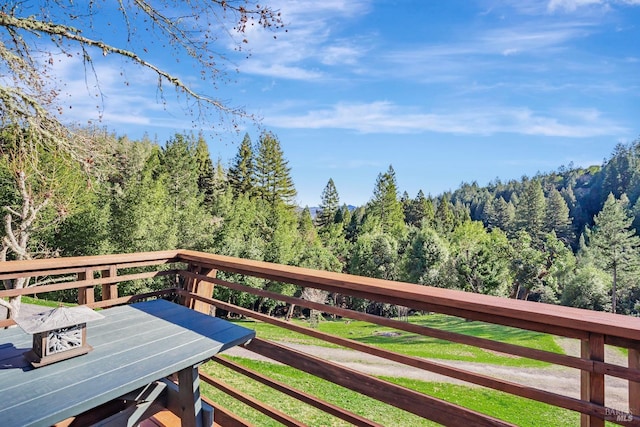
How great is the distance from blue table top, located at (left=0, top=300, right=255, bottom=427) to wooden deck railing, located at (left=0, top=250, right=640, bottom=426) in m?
0.39

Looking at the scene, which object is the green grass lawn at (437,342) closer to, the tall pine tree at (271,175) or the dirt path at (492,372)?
the dirt path at (492,372)

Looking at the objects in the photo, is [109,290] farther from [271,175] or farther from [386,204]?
[386,204]

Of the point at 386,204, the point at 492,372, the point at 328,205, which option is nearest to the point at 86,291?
the point at 492,372

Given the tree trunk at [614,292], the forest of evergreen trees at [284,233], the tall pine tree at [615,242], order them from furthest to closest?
the tall pine tree at [615,242] → the tree trunk at [614,292] → the forest of evergreen trees at [284,233]

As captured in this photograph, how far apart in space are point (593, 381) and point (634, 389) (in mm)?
100

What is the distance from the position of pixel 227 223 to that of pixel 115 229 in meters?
6.77

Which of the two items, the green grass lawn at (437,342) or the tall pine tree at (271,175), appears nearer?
the green grass lawn at (437,342)

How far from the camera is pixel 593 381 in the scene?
1095 mm

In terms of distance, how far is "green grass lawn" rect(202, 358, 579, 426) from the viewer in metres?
6.77

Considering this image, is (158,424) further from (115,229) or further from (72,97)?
(115,229)

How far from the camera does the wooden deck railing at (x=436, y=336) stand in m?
1.06

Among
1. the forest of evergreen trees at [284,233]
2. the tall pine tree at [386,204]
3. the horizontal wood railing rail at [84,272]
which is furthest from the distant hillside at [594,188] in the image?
the horizontal wood railing rail at [84,272]

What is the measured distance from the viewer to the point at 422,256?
79.0ft

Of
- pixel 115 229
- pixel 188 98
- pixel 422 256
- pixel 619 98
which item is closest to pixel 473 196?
pixel 619 98
